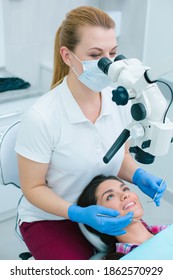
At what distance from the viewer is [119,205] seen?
4.33 ft

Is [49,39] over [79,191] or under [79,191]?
over

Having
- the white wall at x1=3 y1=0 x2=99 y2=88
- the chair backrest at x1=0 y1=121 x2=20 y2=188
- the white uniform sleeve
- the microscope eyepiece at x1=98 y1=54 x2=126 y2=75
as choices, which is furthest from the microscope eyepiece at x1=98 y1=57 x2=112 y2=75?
the white wall at x1=3 y1=0 x2=99 y2=88

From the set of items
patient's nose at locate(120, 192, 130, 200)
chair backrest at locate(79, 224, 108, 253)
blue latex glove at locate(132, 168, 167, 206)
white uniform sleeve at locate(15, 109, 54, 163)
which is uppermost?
white uniform sleeve at locate(15, 109, 54, 163)

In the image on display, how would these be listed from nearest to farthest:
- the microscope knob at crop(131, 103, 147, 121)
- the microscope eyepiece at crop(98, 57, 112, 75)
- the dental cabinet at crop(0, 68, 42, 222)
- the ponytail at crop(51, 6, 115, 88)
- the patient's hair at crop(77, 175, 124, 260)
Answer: the microscope knob at crop(131, 103, 147, 121), the microscope eyepiece at crop(98, 57, 112, 75), the ponytail at crop(51, 6, 115, 88), the patient's hair at crop(77, 175, 124, 260), the dental cabinet at crop(0, 68, 42, 222)

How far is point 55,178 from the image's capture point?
141cm

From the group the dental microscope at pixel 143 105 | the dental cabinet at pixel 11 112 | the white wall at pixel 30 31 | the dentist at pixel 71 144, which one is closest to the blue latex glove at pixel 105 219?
the dentist at pixel 71 144

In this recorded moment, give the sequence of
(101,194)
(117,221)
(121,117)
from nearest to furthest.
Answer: (117,221), (101,194), (121,117)

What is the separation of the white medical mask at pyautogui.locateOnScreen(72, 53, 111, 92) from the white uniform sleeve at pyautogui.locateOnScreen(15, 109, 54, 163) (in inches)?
7.8

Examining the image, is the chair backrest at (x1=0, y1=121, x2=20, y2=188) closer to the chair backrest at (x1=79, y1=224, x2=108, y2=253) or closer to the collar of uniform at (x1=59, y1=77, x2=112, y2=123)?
the collar of uniform at (x1=59, y1=77, x2=112, y2=123)

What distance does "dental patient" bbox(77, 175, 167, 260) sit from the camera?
131 cm

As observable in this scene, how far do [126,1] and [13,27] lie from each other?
2.26 feet

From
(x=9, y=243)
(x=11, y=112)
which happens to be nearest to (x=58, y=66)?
(x=11, y=112)
